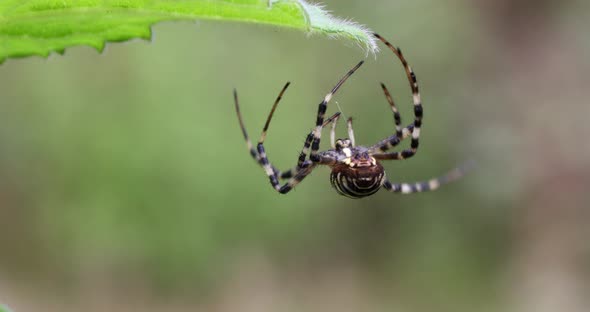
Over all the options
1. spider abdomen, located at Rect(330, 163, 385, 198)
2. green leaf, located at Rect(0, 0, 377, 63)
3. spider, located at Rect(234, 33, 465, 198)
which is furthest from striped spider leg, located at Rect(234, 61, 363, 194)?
green leaf, located at Rect(0, 0, 377, 63)

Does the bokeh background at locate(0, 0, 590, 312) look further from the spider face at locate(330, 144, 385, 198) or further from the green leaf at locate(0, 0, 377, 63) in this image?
the green leaf at locate(0, 0, 377, 63)

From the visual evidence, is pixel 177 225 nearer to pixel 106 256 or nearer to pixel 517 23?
pixel 106 256

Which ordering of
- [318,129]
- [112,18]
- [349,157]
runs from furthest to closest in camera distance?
[349,157], [318,129], [112,18]

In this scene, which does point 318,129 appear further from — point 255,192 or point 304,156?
point 255,192

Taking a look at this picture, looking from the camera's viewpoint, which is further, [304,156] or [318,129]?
[304,156]

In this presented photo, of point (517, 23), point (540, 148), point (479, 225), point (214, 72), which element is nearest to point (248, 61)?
point (214, 72)

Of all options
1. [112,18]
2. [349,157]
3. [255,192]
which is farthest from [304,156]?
[255,192]

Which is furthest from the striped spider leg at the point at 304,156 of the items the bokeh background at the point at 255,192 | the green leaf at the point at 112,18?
the bokeh background at the point at 255,192

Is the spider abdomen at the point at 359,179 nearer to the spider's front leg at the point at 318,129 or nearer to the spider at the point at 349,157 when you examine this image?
the spider at the point at 349,157
